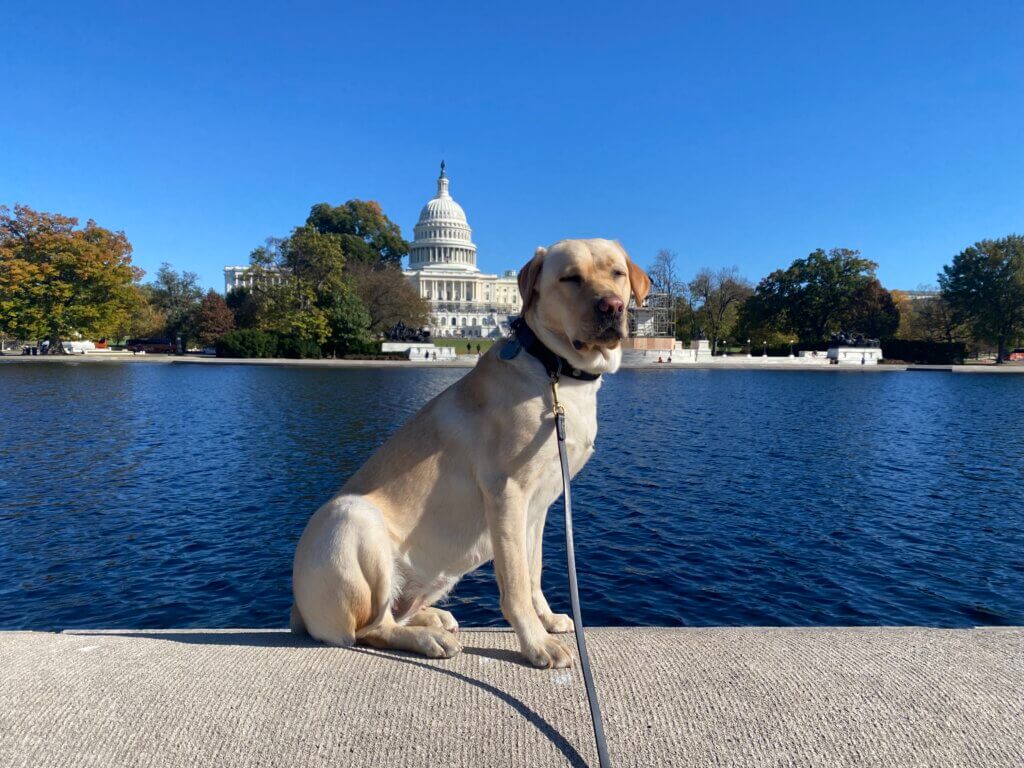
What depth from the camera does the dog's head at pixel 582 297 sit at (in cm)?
293

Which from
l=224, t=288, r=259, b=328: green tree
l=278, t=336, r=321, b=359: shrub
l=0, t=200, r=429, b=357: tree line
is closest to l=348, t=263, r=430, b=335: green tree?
l=0, t=200, r=429, b=357: tree line

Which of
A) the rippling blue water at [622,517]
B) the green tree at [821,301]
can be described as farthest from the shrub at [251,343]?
the green tree at [821,301]

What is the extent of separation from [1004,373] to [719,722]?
7382cm

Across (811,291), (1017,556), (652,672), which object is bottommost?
(1017,556)

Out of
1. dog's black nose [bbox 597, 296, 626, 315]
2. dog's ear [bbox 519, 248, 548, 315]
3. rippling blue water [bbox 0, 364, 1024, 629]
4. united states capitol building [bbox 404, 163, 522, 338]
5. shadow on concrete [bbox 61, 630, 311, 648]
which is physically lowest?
rippling blue water [bbox 0, 364, 1024, 629]

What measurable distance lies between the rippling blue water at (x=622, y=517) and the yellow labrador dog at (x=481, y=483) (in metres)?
4.41

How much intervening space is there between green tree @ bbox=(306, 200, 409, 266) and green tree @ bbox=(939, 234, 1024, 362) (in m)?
71.6

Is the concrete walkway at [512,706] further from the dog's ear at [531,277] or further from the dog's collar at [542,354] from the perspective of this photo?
the dog's ear at [531,277]

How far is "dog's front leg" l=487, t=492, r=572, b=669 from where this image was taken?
2900 millimetres

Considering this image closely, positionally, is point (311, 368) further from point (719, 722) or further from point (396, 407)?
point (719, 722)

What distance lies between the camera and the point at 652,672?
2611mm

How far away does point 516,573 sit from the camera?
9.77 feet

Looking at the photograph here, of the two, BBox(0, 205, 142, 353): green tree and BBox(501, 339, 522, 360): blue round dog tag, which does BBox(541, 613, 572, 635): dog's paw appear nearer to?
BBox(501, 339, 522, 360): blue round dog tag

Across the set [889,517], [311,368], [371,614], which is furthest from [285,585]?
[311,368]
